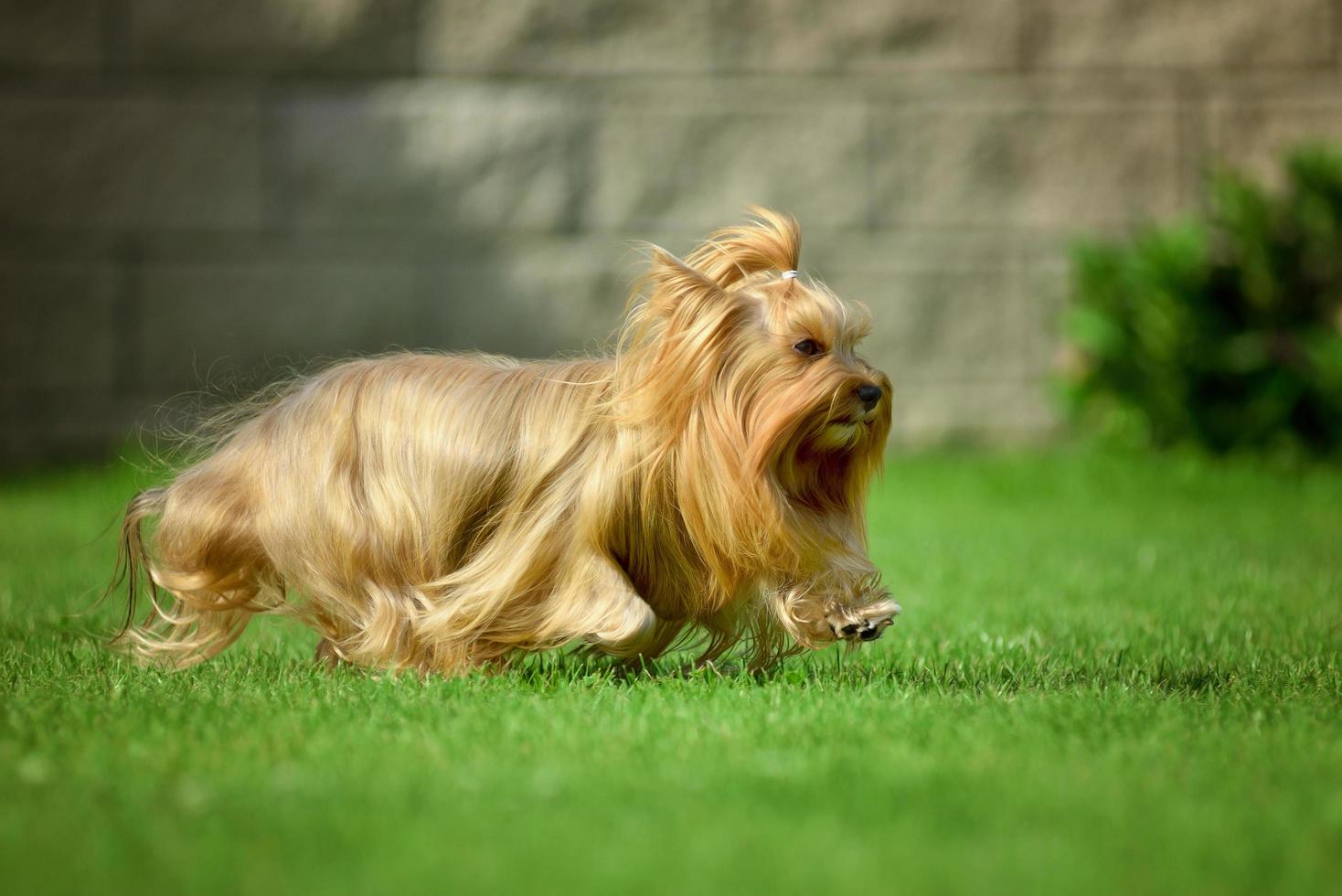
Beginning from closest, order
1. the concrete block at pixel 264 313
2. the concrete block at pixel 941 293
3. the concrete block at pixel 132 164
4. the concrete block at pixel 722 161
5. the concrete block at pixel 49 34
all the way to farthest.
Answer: the concrete block at pixel 49 34 < the concrete block at pixel 132 164 < the concrete block at pixel 264 313 < the concrete block at pixel 722 161 < the concrete block at pixel 941 293

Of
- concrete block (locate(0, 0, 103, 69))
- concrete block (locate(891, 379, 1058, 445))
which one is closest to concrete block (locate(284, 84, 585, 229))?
concrete block (locate(0, 0, 103, 69))

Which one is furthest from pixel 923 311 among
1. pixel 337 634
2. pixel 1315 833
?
pixel 1315 833

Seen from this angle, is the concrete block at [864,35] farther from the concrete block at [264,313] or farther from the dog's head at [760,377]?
the dog's head at [760,377]

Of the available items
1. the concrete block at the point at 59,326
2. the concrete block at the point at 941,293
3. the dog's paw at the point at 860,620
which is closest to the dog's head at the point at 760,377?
the dog's paw at the point at 860,620

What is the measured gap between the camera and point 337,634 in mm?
4266

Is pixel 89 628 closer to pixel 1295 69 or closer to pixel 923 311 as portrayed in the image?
pixel 923 311

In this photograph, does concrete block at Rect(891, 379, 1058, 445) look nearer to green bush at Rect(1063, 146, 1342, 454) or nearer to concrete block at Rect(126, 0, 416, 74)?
green bush at Rect(1063, 146, 1342, 454)

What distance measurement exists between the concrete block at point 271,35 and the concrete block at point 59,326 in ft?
4.96

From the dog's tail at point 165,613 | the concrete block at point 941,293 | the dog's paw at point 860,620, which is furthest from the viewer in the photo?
the concrete block at point 941,293

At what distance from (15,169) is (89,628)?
602 cm

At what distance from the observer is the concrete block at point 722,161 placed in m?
10.2

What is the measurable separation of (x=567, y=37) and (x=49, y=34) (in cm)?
339

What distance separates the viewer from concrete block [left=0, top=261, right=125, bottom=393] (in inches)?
393

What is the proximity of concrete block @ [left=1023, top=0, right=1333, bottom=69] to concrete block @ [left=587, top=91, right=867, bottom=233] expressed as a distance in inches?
56.7
